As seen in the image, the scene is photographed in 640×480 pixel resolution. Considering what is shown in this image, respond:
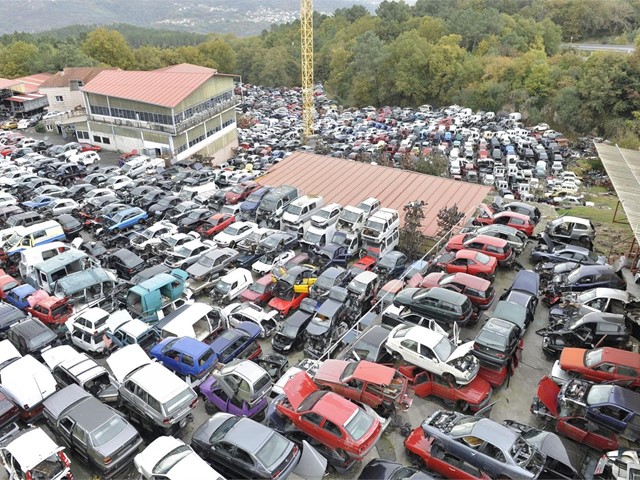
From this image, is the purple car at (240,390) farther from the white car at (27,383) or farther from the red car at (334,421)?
the white car at (27,383)

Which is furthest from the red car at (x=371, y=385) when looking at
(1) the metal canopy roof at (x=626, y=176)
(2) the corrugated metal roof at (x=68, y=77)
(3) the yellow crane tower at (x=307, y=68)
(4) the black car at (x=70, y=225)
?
(2) the corrugated metal roof at (x=68, y=77)

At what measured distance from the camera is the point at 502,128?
178 ft

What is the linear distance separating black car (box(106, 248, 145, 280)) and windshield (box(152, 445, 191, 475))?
38.0ft

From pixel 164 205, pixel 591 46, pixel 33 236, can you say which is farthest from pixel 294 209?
pixel 591 46

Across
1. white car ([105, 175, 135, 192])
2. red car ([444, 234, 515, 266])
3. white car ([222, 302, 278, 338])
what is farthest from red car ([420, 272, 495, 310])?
white car ([105, 175, 135, 192])

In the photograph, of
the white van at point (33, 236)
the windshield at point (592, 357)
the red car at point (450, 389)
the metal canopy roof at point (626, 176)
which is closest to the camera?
the red car at point (450, 389)

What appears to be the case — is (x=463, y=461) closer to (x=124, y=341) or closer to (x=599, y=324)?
(x=599, y=324)

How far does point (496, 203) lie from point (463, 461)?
18.9 metres

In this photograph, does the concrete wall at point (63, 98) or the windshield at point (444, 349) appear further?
the concrete wall at point (63, 98)

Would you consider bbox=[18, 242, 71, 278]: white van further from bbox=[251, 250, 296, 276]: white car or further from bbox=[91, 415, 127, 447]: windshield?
bbox=[91, 415, 127, 447]: windshield

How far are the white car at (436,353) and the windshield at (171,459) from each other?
5972 millimetres

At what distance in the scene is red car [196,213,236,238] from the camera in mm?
24430

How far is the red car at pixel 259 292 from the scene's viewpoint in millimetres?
18688

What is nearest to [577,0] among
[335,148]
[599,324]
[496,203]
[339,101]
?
[339,101]
